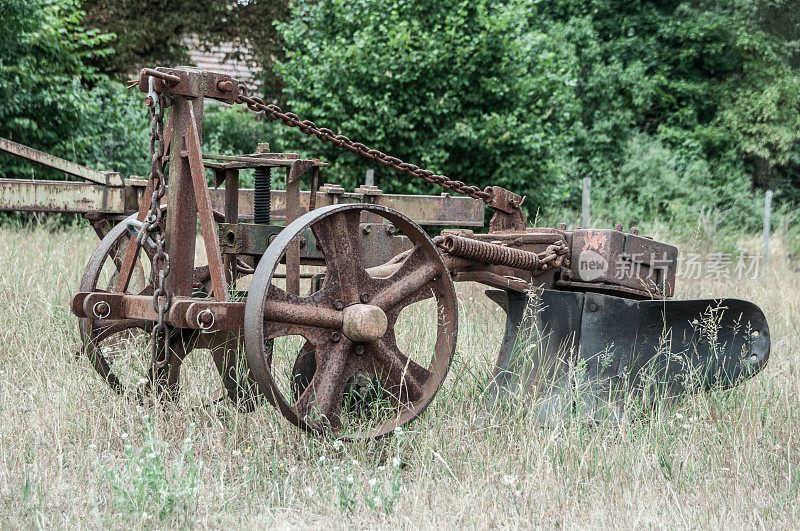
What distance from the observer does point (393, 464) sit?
309cm

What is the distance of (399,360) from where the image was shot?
11.4ft

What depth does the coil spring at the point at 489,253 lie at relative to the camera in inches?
149

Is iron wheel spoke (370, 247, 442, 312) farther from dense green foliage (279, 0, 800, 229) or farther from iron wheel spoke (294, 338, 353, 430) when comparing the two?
dense green foliage (279, 0, 800, 229)

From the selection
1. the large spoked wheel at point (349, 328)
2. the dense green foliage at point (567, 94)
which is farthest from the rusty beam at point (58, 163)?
the dense green foliage at point (567, 94)

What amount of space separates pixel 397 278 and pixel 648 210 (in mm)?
17472

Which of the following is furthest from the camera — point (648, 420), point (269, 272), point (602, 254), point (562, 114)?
point (562, 114)

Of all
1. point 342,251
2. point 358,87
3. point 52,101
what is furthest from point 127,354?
point 358,87

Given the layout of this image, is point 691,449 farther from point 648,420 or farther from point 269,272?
point 269,272

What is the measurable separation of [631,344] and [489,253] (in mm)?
1067

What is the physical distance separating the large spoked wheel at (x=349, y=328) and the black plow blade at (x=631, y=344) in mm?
762

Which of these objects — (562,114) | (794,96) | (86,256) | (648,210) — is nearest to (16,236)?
(86,256)

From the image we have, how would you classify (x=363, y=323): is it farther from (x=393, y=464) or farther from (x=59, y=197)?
(x=59, y=197)

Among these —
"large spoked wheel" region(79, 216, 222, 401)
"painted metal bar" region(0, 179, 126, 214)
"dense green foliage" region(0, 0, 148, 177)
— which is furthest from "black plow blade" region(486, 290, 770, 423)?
"dense green foliage" region(0, 0, 148, 177)

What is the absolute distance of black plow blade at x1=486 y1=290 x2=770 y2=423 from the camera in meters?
4.16
